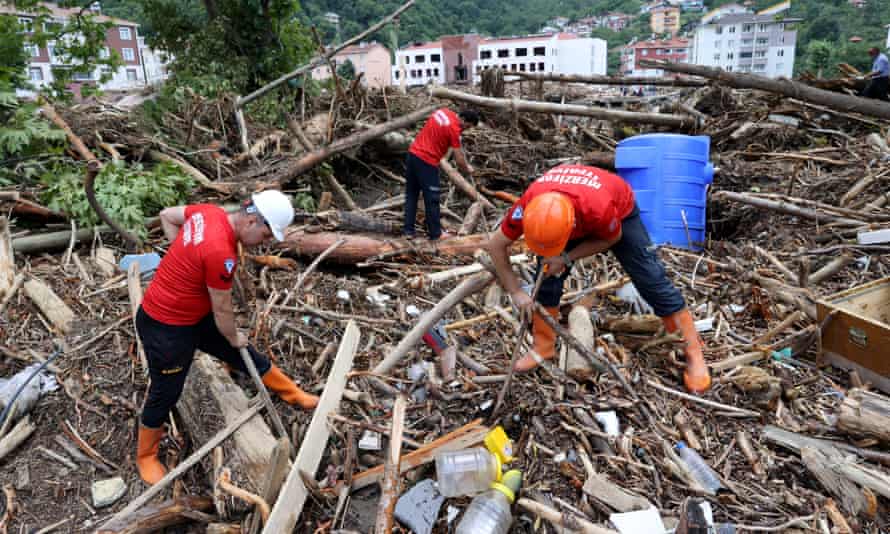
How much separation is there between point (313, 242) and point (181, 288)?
8.33 ft

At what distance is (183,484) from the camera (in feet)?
10.1

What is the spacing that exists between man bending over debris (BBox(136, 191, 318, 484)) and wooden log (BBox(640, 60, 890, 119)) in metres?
6.60

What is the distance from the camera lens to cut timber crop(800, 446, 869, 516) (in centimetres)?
249

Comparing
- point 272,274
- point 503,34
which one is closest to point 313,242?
point 272,274

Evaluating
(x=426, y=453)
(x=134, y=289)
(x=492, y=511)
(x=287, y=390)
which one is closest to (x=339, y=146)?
(x=134, y=289)

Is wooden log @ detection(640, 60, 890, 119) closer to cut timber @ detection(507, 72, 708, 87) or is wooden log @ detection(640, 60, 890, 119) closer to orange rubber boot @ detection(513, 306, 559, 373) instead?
cut timber @ detection(507, 72, 708, 87)

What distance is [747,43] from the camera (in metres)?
78.4

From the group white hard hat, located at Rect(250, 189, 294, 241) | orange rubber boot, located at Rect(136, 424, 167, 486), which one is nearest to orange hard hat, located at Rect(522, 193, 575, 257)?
white hard hat, located at Rect(250, 189, 294, 241)

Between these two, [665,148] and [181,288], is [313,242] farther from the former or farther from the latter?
[665,148]

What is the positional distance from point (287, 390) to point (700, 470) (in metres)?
2.56

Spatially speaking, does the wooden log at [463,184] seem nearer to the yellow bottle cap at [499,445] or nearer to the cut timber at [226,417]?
the cut timber at [226,417]

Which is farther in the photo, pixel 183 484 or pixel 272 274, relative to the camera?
pixel 272 274

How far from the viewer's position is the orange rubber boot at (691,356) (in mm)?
3324

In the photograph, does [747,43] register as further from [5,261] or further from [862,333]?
[5,261]
